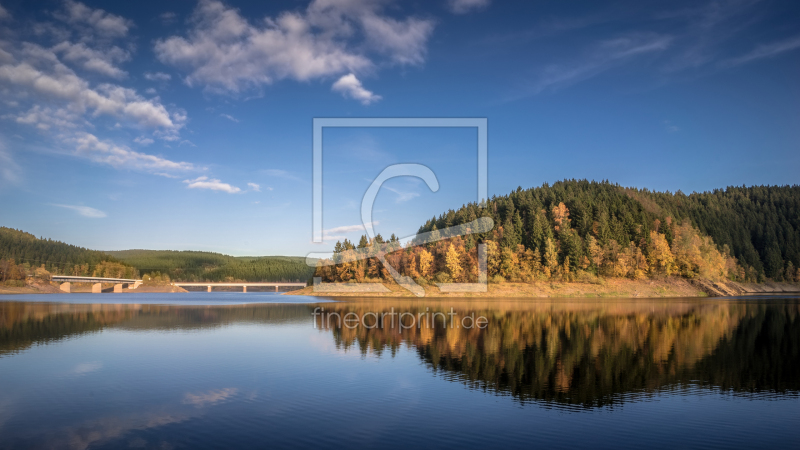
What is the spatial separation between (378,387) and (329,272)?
148008 millimetres

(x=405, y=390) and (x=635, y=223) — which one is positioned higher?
(x=635, y=223)

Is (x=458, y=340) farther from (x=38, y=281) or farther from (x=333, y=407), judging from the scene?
(x=38, y=281)

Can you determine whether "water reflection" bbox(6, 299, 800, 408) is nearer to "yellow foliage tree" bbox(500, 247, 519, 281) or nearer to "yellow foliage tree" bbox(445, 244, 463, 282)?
"yellow foliage tree" bbox(500, 247, 519, 281)

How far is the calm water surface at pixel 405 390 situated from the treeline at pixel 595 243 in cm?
7896

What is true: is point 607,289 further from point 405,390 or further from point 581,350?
point 405,390

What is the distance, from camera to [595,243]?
118m

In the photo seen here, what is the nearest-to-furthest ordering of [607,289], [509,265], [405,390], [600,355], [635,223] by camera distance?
[405,390]
[600,355]
[607,289]
[509,265]
[635,223]

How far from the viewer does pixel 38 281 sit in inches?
7362

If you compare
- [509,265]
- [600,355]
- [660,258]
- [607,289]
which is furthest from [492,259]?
[600,355]

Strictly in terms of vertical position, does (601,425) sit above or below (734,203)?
below

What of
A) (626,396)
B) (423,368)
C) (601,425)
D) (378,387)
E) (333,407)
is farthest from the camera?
(423,368)

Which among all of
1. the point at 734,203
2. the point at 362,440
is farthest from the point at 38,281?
the point at 734,203

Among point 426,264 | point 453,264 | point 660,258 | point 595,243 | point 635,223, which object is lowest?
point 426,264

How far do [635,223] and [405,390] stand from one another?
410 ft
